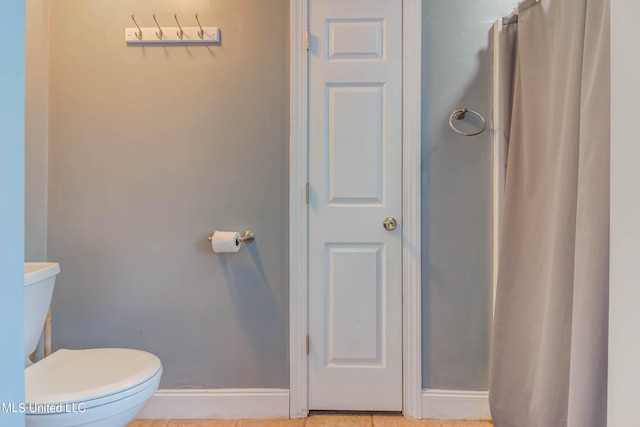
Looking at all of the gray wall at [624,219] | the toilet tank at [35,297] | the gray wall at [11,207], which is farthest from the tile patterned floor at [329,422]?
the gray wall at [11,207]

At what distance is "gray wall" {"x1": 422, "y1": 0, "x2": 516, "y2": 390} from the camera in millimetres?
1588

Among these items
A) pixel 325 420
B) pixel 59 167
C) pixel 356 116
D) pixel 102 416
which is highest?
pixel 356 116

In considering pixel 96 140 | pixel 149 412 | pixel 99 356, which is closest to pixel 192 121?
pixel 96 140

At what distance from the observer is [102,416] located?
1.09 metres

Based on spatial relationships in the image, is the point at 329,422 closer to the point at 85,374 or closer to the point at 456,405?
the point at 456,405

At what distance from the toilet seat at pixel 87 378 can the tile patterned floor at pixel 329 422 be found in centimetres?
47

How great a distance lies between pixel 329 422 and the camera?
5.21 feet

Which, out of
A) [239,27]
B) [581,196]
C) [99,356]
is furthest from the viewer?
[239,27]

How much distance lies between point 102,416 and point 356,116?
4.63ft

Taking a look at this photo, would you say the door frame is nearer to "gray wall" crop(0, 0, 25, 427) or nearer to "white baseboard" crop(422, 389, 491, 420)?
"white baseboard" crop(422, 389, 491, 420)

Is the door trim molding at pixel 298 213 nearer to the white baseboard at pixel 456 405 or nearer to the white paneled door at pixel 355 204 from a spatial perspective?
the white paneled door at pixel 355 204

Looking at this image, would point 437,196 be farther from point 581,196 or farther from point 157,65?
point 157,65

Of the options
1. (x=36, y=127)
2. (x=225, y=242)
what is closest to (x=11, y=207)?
(x=225, y=242)

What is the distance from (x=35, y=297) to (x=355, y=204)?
4.25 feet
